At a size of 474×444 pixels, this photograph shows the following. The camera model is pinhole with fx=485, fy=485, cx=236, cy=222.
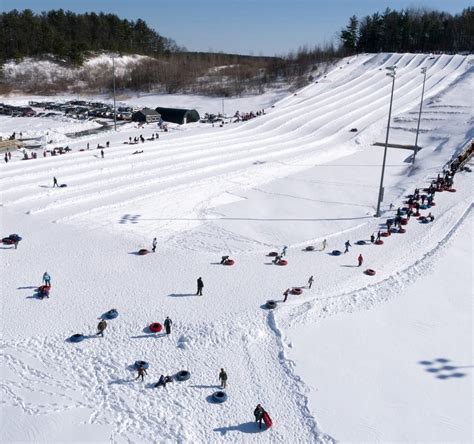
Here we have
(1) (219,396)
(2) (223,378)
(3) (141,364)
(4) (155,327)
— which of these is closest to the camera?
(1) (219,396)

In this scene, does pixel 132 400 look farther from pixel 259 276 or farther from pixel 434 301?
pixel 434 301

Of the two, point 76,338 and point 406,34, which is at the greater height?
point 406,34

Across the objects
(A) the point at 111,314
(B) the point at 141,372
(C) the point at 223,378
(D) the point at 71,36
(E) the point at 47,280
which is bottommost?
(B) the point at 141,372

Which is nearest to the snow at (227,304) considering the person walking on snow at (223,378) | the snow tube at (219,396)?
the snow tube at (219,396)

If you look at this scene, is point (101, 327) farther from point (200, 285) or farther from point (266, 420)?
point (266, 420)

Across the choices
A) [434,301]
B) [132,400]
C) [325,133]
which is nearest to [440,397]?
[434,301]

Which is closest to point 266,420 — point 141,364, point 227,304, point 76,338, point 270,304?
point 141,364
